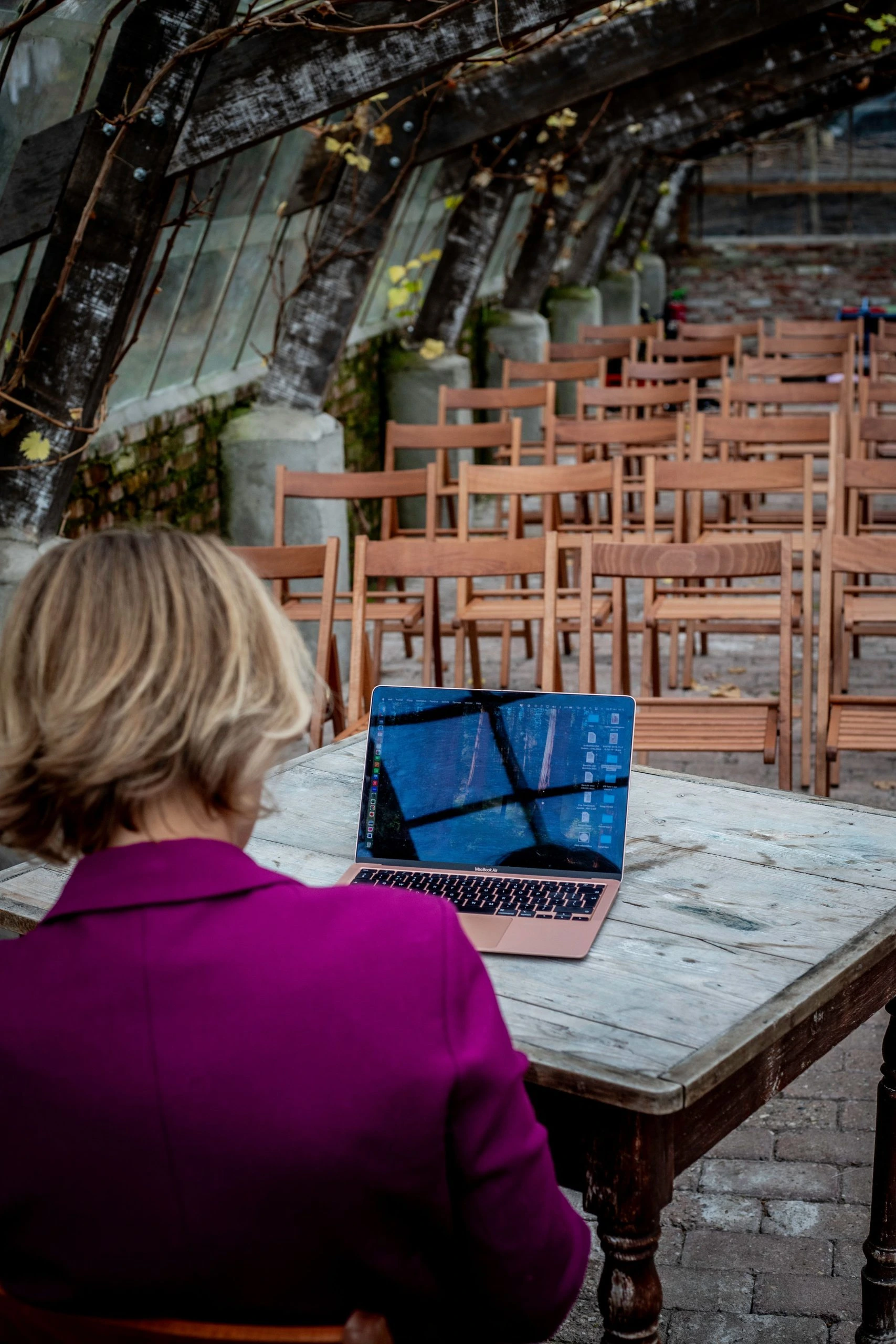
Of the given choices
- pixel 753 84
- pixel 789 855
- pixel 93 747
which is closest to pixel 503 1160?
pixel 93 747

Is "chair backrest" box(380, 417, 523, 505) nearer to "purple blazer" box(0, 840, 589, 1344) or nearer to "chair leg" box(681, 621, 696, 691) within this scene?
"chair leg" box(681, 621, 696, 691)

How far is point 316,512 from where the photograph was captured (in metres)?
7.06

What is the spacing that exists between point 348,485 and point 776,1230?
3559 millimetres

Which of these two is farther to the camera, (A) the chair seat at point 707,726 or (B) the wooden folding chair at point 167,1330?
(A) the chair seat at point 707,726

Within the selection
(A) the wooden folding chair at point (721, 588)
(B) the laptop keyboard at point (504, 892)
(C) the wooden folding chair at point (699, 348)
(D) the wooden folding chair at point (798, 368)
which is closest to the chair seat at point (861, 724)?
(A) the wooden folding chair at point (721, 588)

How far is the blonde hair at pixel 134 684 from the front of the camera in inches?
48.2

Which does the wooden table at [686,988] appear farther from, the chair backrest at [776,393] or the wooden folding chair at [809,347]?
the wooden folding chair at [809,347]

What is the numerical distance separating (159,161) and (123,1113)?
371 cm

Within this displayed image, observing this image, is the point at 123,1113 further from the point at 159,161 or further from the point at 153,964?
the point at 159,161

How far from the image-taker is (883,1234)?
2354 mm

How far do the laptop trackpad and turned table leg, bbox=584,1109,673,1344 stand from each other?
1.14ft

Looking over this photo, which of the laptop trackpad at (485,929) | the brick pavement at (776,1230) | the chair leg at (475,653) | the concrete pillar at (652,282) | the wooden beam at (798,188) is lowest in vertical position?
the brick pavement at (776,1230)

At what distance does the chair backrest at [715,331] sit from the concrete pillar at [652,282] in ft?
24.2

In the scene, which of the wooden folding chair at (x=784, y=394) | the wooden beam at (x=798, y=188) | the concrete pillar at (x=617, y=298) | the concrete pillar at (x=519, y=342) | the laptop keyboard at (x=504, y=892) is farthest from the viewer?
the wooden beam at (x=798, y=188)
